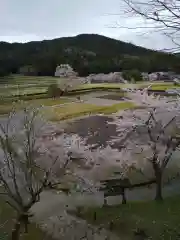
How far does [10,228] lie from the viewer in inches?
238

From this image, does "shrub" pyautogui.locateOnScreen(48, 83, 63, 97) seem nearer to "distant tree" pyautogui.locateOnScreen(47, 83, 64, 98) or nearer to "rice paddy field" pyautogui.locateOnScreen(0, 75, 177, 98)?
"distant tree" pyautogui.locateOnScreen(47, 83, 64, 98)

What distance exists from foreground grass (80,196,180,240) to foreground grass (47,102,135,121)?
707 centimetres

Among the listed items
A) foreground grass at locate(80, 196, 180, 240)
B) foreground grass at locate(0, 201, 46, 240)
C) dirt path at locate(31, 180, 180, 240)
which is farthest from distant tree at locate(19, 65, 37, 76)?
foreground grass at locate(80, 196, 180, 240)

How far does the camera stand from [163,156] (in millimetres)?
7711

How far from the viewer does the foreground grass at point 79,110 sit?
14.0 meters

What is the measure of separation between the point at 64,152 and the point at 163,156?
271 centimetres

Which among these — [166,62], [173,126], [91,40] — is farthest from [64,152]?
[91,40]

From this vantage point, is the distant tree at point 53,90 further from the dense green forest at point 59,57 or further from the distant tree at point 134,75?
the distant tree at point 134,75

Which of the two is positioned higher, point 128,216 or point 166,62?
point 166,62

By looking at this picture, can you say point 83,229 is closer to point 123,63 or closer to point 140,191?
point 140,191

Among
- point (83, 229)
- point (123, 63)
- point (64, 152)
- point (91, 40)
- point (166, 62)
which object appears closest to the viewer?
point (166, 62)

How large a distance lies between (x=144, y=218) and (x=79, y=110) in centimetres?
999

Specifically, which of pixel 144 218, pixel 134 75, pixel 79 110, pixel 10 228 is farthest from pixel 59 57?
pixel 144 218

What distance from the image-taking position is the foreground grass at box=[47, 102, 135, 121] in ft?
46.0
